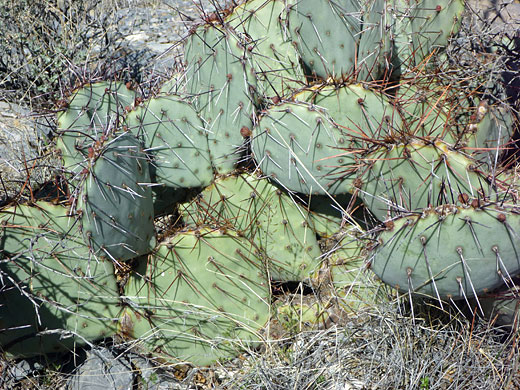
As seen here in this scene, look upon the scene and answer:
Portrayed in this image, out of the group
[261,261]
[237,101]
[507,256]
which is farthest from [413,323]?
[237,101]

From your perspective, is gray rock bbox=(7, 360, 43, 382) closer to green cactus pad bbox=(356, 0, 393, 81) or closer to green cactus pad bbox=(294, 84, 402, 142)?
green cactus pad bbox=(294, 84, 402, 142)

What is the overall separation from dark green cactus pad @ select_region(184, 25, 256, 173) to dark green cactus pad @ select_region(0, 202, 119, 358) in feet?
2.32

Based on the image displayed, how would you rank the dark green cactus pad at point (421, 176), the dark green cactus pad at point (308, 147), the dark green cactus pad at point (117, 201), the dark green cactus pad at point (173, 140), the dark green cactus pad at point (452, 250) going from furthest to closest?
the dark green cactus pad at point (173, 140), the dark green cactus pad at point (308, 147), the dark green cactus pad at point (117, 201), the dark green cactus pad at point (421, 176), the dark green cactus pad at point (452, 250)

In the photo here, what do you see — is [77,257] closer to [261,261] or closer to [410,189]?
[261,261]

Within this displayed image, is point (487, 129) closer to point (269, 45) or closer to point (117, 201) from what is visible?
point (269, 45)

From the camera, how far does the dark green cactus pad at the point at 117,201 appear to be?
1930 millimetres

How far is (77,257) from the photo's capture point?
2.06m

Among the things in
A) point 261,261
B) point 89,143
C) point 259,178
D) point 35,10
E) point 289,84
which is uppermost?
point 35,10

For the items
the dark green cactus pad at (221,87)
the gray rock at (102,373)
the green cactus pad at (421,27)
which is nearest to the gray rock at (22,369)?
the gray rock at (102,373)

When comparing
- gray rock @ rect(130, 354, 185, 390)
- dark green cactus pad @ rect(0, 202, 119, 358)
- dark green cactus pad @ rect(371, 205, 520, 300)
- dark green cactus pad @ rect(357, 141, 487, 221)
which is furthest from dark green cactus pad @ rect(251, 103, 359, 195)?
gray rock @ rect(130, 354, 185, 390)

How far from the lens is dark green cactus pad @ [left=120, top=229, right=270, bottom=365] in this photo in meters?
2.21

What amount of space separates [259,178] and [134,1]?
3.53 m

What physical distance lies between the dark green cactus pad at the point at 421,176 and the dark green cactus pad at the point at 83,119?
1.07 meters

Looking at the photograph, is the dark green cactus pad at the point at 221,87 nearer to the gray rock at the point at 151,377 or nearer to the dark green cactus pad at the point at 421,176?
the dark green cactus pad at the point at 421,176
